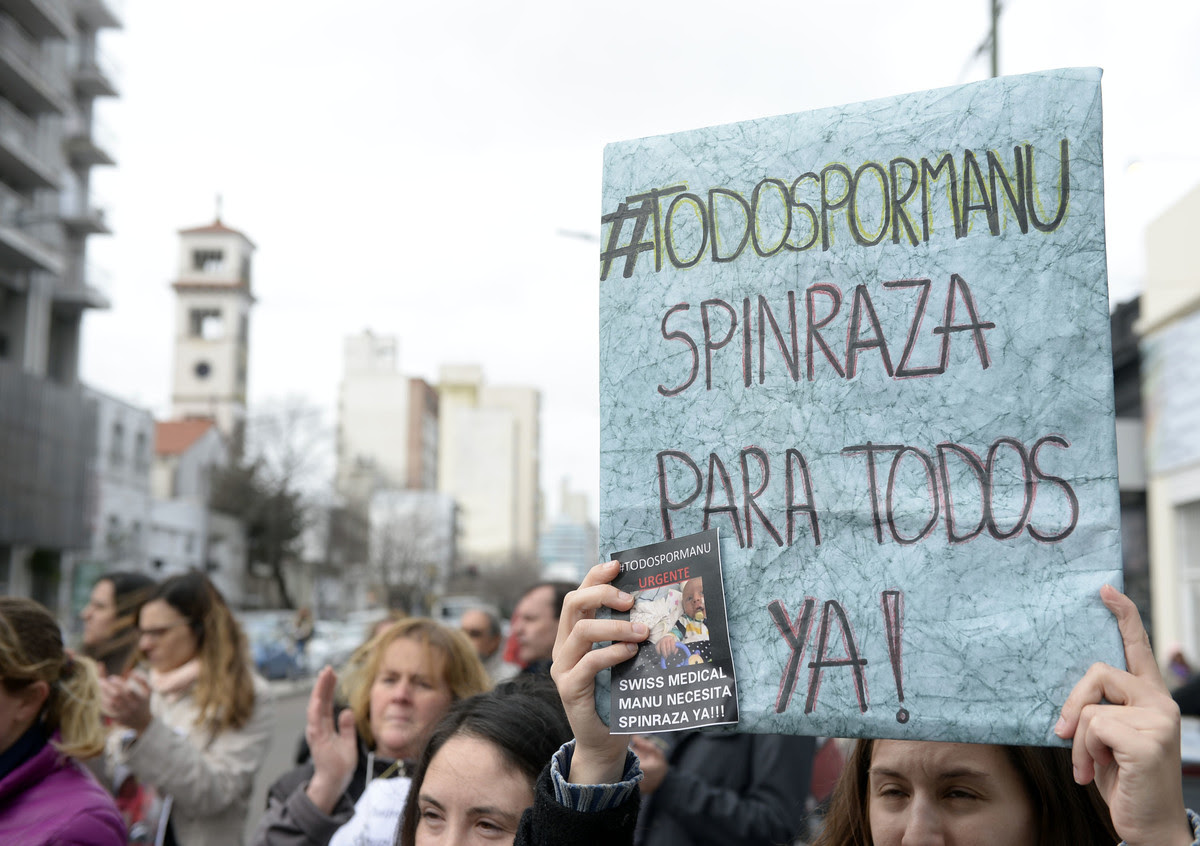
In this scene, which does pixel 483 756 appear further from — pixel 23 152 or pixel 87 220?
pixel 87 220

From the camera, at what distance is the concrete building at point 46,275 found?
33.9 meters

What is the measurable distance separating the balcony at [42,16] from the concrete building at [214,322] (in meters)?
39.0

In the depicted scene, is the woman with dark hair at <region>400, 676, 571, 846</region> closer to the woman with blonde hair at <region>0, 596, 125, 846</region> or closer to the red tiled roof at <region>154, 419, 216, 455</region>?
the woman with blonde hair at <region>0, 596, 125, 846</region>

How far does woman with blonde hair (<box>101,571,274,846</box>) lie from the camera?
4.27m

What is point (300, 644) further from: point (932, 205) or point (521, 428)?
point (521, 428)

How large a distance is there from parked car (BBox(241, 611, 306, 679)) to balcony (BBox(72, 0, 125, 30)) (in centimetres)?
2333

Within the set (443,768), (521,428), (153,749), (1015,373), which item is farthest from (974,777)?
(521,428)

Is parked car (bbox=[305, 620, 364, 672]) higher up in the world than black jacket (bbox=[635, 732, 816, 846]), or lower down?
lower down

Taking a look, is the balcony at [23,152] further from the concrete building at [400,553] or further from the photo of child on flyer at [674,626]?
the photo of child on flyer at [674,626]

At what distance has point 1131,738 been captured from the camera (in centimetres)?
159

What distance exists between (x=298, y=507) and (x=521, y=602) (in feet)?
181

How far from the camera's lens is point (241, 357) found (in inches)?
3039

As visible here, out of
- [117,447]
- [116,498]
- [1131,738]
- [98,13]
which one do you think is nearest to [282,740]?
→ [1131,738]

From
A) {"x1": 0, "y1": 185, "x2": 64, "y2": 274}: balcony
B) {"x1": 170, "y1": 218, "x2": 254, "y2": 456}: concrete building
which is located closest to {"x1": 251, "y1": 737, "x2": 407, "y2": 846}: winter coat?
{"x1": 0, "y1": 185, "x2": 64, "y2": 274}: balcony
